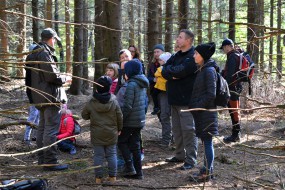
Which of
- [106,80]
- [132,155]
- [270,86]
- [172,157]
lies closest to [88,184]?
[132,155]

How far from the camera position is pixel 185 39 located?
5742mm

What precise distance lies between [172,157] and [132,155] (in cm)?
111

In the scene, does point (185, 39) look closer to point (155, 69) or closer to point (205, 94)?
point (205, 94)

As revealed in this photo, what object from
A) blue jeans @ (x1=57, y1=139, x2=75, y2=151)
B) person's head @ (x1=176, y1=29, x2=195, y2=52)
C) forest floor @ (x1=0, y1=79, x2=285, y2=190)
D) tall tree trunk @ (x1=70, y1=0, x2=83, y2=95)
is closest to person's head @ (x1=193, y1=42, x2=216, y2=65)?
person's head @ (x1=176, y1=29, x2=195, y2=52)

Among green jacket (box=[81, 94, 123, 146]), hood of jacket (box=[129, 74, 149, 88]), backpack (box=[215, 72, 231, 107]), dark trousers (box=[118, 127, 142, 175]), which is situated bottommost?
dark trousers (box=[118, 127, 142, 175])

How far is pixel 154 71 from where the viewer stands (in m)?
7.77

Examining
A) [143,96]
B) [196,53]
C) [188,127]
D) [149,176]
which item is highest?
[196,53]

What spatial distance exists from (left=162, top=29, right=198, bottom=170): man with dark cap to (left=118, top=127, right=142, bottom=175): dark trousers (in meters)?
0.76

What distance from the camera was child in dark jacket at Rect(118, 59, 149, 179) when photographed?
5.43 metres

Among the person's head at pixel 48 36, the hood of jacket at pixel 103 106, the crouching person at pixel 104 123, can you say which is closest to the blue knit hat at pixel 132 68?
the crouching person at pixel 104 123

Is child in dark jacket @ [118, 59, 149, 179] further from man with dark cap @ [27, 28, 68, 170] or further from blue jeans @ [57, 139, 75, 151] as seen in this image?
blue jeans @ [57, 139, 75, 151]

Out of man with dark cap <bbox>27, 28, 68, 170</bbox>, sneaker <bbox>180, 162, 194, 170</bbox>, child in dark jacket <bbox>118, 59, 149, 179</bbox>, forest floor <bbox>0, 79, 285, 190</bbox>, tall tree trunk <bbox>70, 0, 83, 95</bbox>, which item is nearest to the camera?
forest floor <bbox>0, 79, 285, 190</bbox>

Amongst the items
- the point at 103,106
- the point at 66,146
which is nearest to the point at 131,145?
the point at 103,106

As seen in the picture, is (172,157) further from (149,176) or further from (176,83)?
(176,83)
